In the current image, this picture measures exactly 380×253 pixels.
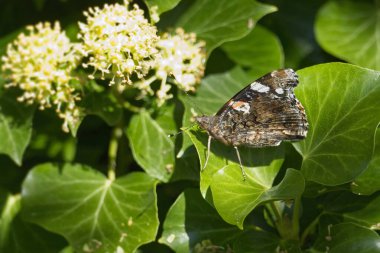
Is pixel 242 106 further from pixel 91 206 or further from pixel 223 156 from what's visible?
pixel 91 206

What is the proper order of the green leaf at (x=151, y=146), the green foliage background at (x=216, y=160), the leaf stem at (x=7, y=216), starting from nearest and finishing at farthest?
the green foliage background at (x=216, y=160) < the green leaf at (x=151, y=146) < the leaf stem at (x=7, y=216)

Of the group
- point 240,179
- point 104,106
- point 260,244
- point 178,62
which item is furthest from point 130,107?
point 260,244

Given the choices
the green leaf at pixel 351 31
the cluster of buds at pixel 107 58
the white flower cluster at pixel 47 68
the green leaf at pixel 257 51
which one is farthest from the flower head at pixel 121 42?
the green leaf at pixel 351 31

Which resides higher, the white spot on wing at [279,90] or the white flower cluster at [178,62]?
the white flower cluster at [178,62]

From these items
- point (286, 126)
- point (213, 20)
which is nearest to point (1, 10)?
point (213, 20)

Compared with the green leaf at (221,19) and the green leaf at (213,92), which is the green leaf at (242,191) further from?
the green leaf at (221,19)

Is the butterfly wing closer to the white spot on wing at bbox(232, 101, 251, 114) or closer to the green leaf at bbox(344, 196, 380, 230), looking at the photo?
the white spot on wing at bbox(232, 101, 251, 114)

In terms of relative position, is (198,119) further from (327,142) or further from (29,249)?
(29,249)
